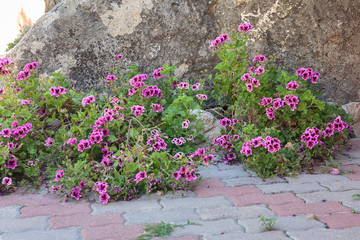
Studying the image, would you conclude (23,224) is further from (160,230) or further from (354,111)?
(354,111)

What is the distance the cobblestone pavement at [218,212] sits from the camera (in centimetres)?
221

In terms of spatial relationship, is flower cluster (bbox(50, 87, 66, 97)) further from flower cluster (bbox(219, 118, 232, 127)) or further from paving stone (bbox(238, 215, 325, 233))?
paving stone (bbox(238, 215, 325, 233))

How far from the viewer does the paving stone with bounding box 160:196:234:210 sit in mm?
2691

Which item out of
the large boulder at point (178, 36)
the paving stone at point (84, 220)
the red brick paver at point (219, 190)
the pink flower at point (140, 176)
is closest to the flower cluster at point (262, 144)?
the red brick paver at point (219, 190)

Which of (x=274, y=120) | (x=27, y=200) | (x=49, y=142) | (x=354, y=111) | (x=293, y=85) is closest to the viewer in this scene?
(x=27, y=200)

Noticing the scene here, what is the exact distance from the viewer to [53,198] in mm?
3004

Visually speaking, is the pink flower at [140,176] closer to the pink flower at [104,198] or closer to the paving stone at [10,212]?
the pink flower at [104,198]

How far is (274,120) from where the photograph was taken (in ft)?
12.4

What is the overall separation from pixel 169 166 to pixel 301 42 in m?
2.21

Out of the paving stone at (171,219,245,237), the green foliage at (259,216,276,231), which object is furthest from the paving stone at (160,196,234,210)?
the green foliage at (259,216,276,231)

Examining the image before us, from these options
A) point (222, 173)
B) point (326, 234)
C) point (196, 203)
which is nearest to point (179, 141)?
point (222, 173)

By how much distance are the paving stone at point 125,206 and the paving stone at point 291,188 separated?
0.79m

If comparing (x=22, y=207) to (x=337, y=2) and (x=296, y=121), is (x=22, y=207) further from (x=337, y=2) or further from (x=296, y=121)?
→ (x=337, y=2)

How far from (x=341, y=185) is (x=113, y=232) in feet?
5.45
